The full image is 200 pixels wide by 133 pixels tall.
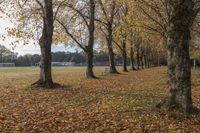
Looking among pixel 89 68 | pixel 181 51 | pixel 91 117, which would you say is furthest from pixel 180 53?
pixel 89 68

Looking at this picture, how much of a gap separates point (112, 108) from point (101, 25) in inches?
1508

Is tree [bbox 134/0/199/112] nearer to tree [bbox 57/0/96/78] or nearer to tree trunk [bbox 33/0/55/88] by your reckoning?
tree trunk [bbox 33/0/55/88]

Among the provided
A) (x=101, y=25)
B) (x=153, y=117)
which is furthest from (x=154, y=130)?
(x=101, y=25)

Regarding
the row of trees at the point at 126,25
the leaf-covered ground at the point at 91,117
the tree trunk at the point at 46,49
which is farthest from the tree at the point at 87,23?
the leaf-covered ground at the point at 91,117

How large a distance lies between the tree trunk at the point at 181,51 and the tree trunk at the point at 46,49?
44.9ft

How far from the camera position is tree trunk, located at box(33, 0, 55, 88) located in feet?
86.3

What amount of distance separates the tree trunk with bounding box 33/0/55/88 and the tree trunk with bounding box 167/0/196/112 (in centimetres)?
1369

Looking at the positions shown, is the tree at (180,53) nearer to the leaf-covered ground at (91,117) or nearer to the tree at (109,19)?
the leaf-covered ground at (91,117)

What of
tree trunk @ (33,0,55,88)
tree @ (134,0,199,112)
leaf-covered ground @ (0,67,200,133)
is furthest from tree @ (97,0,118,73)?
tree @ (134,0,199,112)

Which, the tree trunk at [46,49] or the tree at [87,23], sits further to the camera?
the tree at [87,23]

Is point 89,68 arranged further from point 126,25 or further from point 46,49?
point 46,49

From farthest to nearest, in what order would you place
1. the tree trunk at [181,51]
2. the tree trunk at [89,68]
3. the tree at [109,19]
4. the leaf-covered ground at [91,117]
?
1. the tree at [109,19]
2. the tree trunk at [89,68]
3. the tree trunk at [181,51]
4. the leaf-covered ground at [91,117]

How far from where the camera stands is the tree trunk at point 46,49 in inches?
1035

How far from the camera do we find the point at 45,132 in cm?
1177
